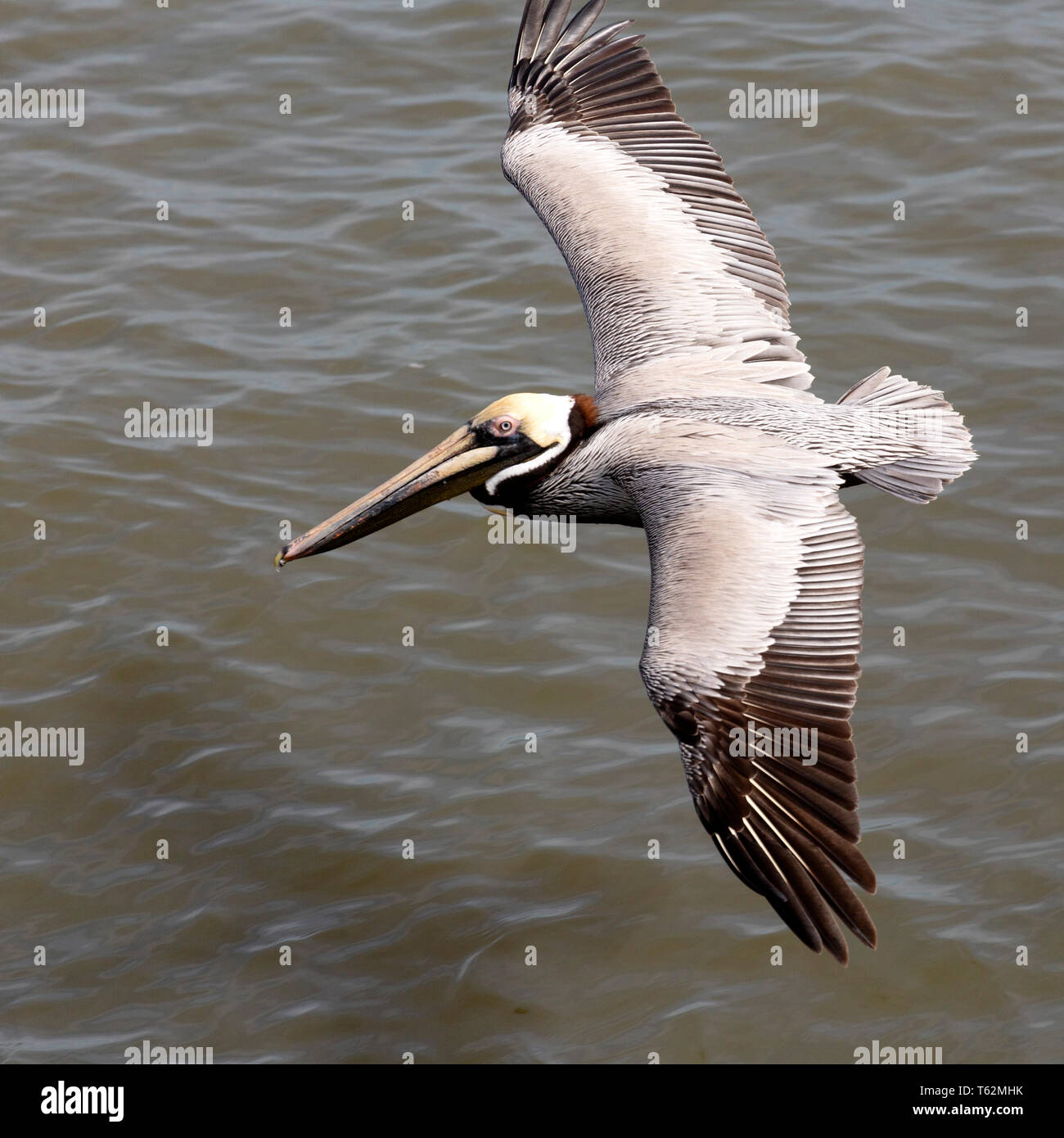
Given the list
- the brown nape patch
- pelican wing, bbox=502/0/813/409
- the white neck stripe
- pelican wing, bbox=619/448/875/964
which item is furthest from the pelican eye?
pelican wing, bbox=619/448/875/964

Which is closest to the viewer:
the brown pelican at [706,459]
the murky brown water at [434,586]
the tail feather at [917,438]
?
the brown pelican at [706,459]

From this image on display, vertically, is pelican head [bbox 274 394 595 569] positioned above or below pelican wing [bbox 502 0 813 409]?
below

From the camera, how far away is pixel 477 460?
7.03 meters

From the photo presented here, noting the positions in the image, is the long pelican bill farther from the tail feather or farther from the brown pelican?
the tail feather

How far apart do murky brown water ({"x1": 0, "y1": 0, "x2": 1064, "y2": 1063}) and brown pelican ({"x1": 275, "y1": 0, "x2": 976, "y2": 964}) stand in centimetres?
121

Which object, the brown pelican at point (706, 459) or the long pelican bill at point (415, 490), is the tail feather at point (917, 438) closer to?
the brown pelican at point (706, 459)

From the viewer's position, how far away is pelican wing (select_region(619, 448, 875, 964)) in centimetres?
529

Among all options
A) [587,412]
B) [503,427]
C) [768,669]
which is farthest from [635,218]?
[768,669]

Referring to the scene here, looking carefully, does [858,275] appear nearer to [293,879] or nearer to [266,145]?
[266,145]

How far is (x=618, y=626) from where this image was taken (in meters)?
8.05

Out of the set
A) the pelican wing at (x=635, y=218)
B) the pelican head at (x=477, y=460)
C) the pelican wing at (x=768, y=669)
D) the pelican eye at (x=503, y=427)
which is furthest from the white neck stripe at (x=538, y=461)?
the pelican wing at (x=768, y=669)

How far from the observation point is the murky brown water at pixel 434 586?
264 inches

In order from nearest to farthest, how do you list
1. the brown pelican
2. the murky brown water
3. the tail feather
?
the brown pelican → the tail feather → the murky brown water

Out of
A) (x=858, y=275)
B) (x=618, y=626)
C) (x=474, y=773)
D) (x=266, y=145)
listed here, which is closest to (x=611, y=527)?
(x=618, y=626)
